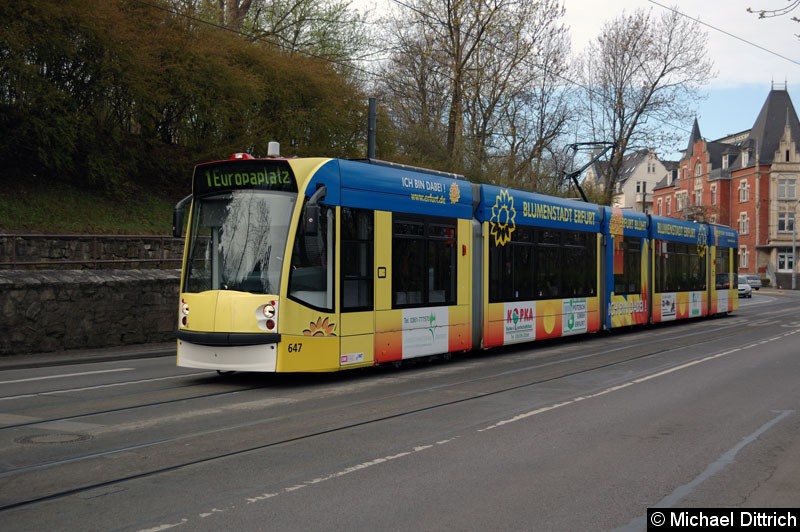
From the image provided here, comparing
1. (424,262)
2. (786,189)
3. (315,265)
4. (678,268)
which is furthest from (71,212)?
(786,189)

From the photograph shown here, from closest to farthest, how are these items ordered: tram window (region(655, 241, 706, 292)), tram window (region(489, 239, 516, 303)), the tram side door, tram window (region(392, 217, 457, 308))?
the tram side door < tram window (region(392, 217, 457, 308)) < tram window (region(489, 239, 516, 303)) < tram window (region(655, 241, 706, 292))

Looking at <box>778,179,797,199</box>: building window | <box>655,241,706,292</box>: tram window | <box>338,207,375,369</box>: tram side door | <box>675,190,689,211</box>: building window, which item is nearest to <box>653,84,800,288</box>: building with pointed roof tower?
<box>778,179,797,199</box>: building window

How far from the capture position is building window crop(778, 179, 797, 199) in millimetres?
83938

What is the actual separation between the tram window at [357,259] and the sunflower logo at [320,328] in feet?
1.27

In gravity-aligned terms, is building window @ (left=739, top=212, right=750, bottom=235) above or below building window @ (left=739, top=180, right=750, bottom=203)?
below

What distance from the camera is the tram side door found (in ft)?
39.2

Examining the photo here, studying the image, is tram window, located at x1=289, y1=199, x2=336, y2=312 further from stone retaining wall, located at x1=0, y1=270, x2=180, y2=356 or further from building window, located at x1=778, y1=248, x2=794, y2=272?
building window, located at x1=778, y1=248, x2=794, y2=272

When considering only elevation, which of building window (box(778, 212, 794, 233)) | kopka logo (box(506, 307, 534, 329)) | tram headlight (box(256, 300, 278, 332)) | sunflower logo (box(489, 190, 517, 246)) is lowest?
kopka logo (box(506, 307, 534, 329))

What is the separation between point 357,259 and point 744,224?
276 feet

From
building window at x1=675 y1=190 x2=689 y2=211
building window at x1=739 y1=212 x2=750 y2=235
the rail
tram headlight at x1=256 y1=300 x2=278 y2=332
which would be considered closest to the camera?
tram headlight at x1=256 y1=300 x2=278 y2=332

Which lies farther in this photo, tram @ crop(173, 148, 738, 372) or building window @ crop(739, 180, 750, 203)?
building window @ crop(739, 180, 750, 203)

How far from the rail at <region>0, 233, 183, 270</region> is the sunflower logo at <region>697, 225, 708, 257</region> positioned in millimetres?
16656

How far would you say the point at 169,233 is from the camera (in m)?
24.6

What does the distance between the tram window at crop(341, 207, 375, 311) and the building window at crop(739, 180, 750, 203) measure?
83.7m
